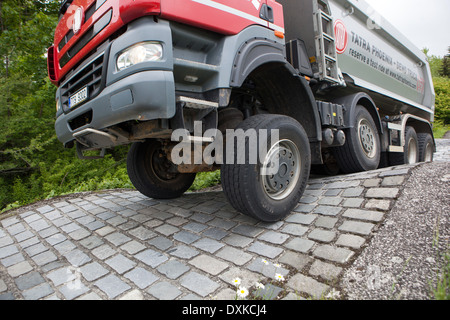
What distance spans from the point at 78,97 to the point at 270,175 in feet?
6.04

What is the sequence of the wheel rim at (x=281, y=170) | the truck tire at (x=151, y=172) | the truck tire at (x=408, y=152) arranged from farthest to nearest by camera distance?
the truck tire at (x=408, y=152)
the truck tire at (x=151, y=172)
the wheel rim at (x=281, y=170)

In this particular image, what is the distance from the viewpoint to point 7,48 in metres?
7.05

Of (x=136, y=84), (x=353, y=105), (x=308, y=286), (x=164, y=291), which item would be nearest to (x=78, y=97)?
(x=136, y=84)

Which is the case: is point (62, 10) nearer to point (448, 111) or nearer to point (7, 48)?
point (7, 48)

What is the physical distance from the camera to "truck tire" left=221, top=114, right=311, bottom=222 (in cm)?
200

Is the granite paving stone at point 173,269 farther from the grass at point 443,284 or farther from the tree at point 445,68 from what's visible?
the tree at point 445,68

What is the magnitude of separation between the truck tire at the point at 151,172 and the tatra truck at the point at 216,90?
15mm

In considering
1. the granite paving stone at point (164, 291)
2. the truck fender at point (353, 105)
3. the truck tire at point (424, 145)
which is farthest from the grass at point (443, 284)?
the truck tire at point (424, 145)

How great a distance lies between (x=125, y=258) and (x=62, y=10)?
2.65 m

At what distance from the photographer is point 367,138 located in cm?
376

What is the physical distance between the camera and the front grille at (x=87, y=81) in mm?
1844

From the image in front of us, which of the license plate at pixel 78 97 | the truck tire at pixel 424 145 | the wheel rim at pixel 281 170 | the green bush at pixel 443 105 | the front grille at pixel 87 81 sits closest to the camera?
the front grille at pixel 87 81

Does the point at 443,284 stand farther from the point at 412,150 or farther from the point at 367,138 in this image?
the point at 412,150

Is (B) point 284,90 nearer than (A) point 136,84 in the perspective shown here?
No
